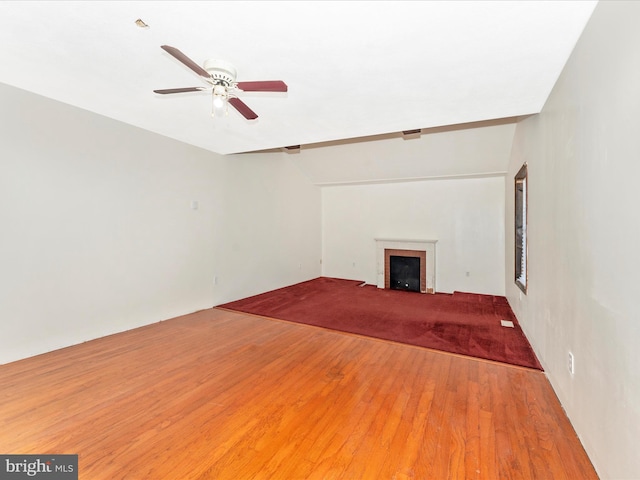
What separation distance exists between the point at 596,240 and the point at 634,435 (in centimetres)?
91

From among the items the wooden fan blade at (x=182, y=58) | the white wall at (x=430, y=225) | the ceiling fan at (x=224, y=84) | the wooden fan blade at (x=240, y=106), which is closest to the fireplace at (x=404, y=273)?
the white wall at (x=430, y=225)

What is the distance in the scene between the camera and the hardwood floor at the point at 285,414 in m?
1.54

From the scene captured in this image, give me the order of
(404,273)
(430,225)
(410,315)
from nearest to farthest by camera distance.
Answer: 1. (410,315)
2. (430,225)
3. (404,273)

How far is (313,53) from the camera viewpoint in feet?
6.30

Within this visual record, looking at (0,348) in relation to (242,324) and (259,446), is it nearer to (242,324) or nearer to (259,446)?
(242,324)

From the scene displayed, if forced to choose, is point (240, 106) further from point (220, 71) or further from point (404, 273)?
point (404, 273)

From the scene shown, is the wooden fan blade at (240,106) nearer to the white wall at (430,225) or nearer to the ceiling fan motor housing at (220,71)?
the ceiling fan motor housing at (220,71)

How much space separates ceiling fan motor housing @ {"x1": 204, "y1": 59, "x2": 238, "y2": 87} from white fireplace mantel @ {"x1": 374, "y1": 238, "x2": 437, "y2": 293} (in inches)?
212

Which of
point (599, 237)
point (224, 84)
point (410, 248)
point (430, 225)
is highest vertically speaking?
point (224, 84)

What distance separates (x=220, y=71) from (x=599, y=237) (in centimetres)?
257

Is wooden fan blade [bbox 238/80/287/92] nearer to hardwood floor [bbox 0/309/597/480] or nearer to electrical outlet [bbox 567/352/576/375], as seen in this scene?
hardwood floor [bbox 0/309/597/480]

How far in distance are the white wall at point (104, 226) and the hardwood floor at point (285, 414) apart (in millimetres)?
527

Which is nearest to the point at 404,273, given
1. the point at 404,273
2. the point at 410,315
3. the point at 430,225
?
the point at 404,273

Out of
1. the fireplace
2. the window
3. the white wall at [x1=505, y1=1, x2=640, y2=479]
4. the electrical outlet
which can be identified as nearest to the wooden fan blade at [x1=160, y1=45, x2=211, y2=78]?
the white wall at [x1=505, y1=1, x2=640, y2=479]
